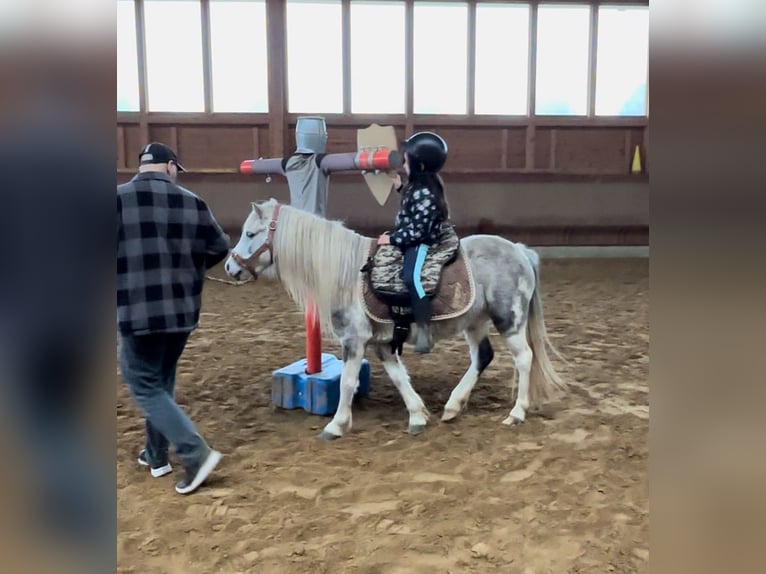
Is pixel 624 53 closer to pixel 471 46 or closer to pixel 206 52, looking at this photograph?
pixel 471 46

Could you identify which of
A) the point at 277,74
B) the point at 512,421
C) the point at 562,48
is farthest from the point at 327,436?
the point at 562,48

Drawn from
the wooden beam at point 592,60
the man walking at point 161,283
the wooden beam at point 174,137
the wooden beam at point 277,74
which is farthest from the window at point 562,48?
the man walking at point 161,283

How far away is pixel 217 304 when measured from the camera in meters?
3.28

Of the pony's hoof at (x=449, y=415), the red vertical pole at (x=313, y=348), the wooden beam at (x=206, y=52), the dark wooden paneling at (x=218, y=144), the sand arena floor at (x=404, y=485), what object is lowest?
the sand arena floor at (x=404, y=485)

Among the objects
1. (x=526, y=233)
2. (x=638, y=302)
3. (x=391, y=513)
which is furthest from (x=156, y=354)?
(x=526, y=233)

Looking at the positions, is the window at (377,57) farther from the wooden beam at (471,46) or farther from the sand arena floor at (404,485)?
the sand arena floor at (404,485)

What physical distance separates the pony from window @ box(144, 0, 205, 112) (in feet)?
1.78

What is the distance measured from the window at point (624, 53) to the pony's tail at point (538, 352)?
593 mm

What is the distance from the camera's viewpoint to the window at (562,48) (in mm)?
3600

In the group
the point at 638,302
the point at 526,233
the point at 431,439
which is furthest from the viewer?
the point at 526,233

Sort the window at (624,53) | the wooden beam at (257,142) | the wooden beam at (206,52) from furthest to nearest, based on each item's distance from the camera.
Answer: the wooden beam at (257,142) < the window at (624,53) < the wooden beam at (206,52)
